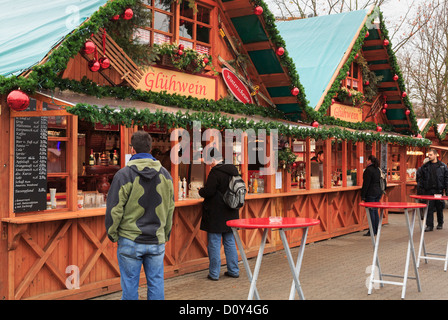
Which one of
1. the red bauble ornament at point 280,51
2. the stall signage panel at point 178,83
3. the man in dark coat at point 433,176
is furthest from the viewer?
the man in dark coat at point 433,176

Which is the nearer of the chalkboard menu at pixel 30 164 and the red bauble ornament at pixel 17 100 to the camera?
the red bauble ornament at pixel 17 100

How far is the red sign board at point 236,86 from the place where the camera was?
8992 millimetres

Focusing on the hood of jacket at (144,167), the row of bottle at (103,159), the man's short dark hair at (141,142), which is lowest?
the hood of jacket at (144,167)

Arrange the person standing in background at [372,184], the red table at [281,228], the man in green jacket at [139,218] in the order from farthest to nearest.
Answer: the person standing in background at [372,184] < the red table at [281,228] < the man in green jacket at [139,218]

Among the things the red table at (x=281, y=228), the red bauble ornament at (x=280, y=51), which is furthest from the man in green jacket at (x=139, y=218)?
the red bauble ornament at (x=280, y=51)

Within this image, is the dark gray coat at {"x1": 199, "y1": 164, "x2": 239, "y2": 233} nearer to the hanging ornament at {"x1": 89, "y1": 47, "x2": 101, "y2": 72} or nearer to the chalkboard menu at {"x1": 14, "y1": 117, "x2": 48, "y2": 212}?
the hanging ornament at {"x1": 89, "y1": 47, "x2": 101, "y2": 72}

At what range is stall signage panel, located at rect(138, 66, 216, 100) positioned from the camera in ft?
24.3

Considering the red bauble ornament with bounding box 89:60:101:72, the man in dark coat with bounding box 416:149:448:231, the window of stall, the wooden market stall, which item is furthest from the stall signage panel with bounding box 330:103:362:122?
the red bauble ornament with bounding box 89:60:101:72

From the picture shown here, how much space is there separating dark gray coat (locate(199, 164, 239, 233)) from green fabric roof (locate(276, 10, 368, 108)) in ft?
14.9

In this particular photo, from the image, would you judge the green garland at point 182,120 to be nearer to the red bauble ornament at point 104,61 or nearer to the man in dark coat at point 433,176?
the red bauble ornament at point 104,61

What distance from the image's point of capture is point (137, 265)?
4.43 meters

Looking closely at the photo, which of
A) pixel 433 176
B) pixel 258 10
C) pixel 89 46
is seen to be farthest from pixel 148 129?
pixel 433 176

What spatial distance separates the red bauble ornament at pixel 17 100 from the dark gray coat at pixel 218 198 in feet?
9.06
